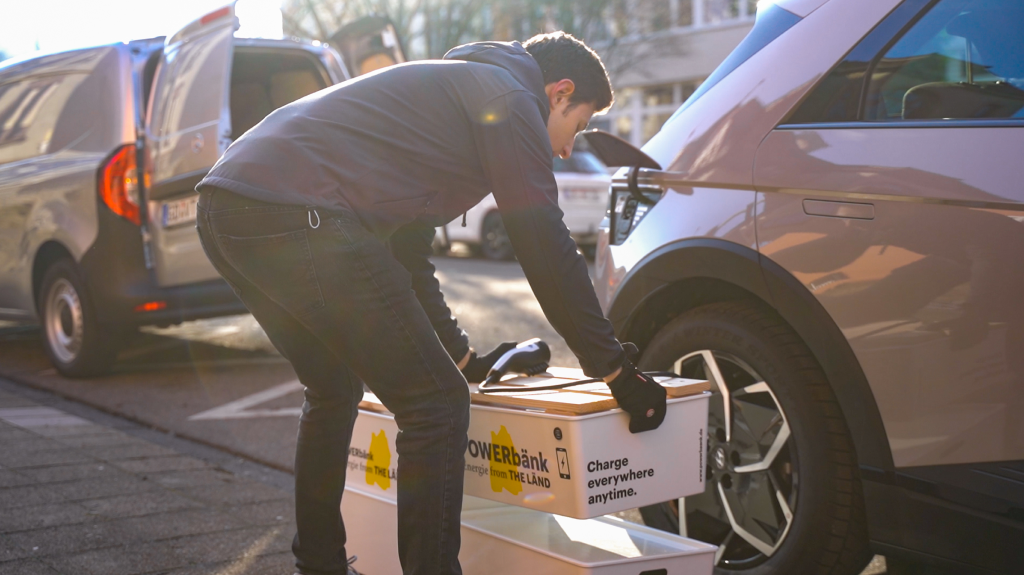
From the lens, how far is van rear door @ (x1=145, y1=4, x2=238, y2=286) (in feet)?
17.8

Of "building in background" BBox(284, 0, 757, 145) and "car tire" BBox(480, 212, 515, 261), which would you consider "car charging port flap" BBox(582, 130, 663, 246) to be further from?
"building in background" BBox(284, 0, 757, 145)

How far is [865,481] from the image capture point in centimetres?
231

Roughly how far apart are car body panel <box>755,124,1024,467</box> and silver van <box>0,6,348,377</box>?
3891 mm

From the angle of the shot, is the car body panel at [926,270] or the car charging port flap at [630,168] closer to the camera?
the car body panel at [926,270]

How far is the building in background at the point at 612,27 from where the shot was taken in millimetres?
23203

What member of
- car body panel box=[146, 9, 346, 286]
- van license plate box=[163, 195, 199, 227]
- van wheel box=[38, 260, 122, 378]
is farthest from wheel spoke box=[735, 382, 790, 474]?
van wheel box=[38, 260, 122, 378]

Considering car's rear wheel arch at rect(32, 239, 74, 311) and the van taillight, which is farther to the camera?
car's rear wheel arch at rect(32, 239, 74, 311)

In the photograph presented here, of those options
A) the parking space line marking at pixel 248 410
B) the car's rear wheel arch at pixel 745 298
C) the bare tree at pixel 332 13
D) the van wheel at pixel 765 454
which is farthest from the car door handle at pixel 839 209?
the bare tree at pixel 332 13

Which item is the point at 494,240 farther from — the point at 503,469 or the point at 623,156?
the point at 503,469

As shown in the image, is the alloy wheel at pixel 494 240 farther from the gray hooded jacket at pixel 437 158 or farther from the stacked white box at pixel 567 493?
the gray hooded jacket at pixel 437 158

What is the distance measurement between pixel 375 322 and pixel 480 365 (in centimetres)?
78

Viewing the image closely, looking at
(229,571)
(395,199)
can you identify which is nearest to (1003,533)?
(395,199)

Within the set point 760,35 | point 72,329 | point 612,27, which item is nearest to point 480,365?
point 760,35

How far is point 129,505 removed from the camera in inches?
137
